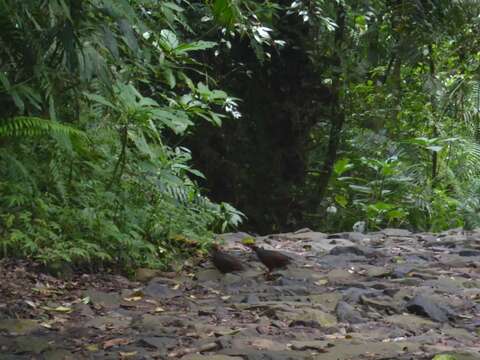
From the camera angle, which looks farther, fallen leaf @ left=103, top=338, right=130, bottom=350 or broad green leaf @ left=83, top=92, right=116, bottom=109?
broad green leaf @ left=83, top=92, right=116, bottom=109

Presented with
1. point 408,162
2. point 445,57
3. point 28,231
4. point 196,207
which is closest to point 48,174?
point 28,231

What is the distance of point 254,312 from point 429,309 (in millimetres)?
821

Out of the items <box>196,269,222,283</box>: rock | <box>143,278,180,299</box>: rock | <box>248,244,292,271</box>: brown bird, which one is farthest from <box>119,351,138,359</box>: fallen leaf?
<box>248,244,292,271</box>: brown bird

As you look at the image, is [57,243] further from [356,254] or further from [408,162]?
[408,162]

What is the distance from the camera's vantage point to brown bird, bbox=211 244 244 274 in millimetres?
4676

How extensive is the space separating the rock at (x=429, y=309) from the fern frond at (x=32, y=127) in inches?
71.1

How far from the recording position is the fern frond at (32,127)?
361 centimetres

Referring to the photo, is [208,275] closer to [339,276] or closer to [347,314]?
[339,276]

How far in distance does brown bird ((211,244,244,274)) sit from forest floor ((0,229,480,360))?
47 mm

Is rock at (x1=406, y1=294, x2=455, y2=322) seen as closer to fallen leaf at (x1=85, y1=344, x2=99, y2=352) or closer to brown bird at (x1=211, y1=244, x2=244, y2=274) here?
brown bird at (x1=211, y1=244, x2=244, y2=274)

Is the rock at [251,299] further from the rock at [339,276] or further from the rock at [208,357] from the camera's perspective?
the rock at [208,357]

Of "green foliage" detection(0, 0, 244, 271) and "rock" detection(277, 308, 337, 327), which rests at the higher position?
"green foliage" detection(0, 0, 244, 271)

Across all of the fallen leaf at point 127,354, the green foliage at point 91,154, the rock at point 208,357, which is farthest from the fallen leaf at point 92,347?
the green foliage at point 91,154

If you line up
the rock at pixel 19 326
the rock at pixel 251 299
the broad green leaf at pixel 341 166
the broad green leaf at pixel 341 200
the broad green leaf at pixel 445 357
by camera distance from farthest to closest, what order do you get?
the broad green leaf at pixel 341 200 < the broad green leaf at pixel 341 166 < the rock at pixel 251 299 < the rock at pixel 19 326 < the broad green leaf at pixel 445 357
